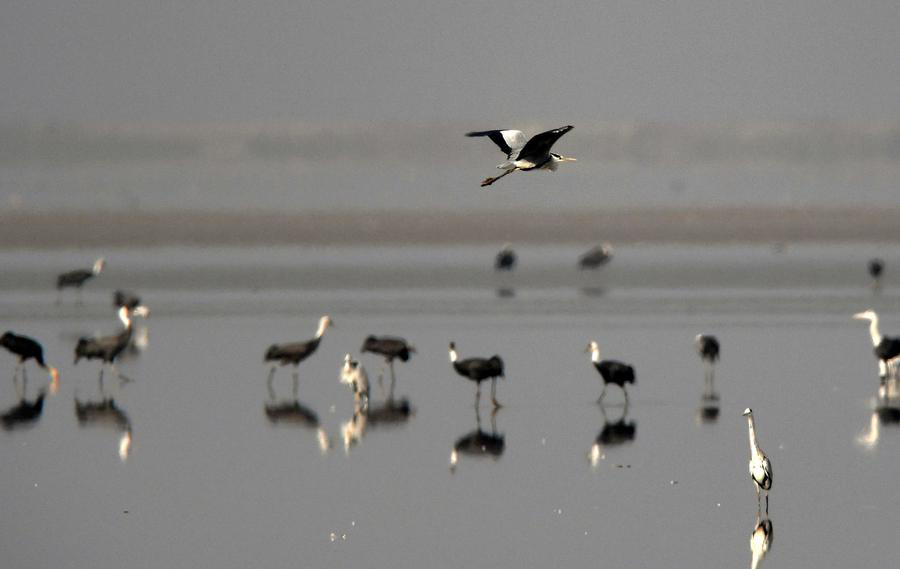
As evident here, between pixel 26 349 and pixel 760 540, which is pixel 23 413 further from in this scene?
pixel 760 540

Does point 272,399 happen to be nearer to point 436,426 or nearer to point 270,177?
point 436,426

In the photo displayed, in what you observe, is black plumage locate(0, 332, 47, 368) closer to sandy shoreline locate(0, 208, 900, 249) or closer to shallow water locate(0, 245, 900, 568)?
shallow water locate(0, 245, 900, 568)

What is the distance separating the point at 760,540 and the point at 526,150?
3478 millimetres

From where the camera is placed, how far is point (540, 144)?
550 inches

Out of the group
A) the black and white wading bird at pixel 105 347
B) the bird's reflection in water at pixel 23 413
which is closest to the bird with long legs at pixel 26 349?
the black and white wading bird at pixel 105 347

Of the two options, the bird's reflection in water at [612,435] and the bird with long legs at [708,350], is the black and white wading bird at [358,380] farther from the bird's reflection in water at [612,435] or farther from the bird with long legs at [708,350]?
the bird with long legs at [708,350]

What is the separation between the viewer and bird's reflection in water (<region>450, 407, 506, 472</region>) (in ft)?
57.0

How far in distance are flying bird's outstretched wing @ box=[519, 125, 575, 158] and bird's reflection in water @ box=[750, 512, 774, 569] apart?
133 inches

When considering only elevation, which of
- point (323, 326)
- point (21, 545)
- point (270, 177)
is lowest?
point (21, 545)

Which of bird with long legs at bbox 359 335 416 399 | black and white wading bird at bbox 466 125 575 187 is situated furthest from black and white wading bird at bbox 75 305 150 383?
black and white wading bird at bbox 466 125 575 187

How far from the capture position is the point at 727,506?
1494 cm

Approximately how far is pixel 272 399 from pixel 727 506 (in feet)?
24.7

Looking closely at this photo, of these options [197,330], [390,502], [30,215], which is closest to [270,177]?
[30,215]

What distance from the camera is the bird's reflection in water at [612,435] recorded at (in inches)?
681
